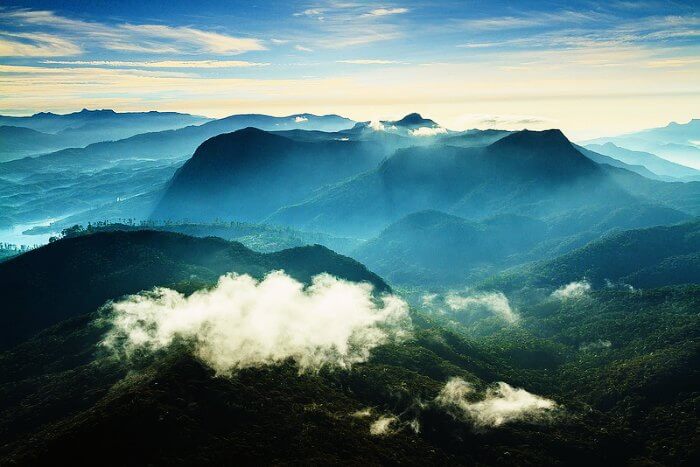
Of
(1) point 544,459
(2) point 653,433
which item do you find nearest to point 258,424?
(1) point 544,459

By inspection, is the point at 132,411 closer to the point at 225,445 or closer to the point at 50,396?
the point at 225,445

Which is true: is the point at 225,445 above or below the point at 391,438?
above

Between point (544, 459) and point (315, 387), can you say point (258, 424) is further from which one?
point (544, 459)

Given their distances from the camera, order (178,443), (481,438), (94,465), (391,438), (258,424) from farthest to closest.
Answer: (481,438) < (391,438) < (258,424) < (178,443) < (94,465)

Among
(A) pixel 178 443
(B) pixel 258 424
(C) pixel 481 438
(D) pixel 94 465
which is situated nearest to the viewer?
(D) pixel 94 465

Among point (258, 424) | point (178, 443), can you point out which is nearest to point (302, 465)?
point (258, 424)

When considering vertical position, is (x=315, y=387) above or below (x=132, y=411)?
below

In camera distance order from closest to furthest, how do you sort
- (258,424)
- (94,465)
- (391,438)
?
(94,465) → (258,424) → (391,438)

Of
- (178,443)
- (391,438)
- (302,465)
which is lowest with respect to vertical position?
(391,438)

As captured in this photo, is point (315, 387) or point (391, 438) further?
point (315, 387)
